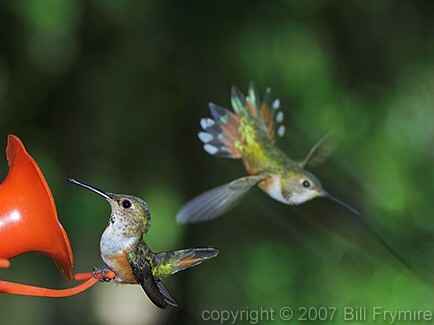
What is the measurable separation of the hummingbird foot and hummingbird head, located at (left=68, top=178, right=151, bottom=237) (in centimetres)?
6

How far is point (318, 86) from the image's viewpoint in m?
3.11

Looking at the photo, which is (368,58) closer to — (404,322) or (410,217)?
(410,217)

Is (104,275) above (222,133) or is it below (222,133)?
below

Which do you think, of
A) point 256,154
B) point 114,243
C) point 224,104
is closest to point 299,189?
point 256,154

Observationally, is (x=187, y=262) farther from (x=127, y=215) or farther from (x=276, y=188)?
(x=276, y=188)

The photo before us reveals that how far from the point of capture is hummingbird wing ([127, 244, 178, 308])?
0.94m

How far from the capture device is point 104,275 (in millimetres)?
930

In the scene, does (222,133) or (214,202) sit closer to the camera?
(214,202)

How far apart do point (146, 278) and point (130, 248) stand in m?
0.05

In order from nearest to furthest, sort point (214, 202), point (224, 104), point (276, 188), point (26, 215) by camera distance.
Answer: point (26, 215)
point (214, 202)
point (276, 188)
point (224, 104)

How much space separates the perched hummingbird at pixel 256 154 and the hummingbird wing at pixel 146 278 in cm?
50

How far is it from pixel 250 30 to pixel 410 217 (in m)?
1.10

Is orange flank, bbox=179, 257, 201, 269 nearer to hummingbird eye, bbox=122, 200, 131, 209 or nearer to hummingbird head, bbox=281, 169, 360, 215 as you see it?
hummingbird eye, bbox=122, 200, 131, 209

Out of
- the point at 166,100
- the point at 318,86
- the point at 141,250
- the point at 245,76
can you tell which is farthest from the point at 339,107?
the point at 141,250
